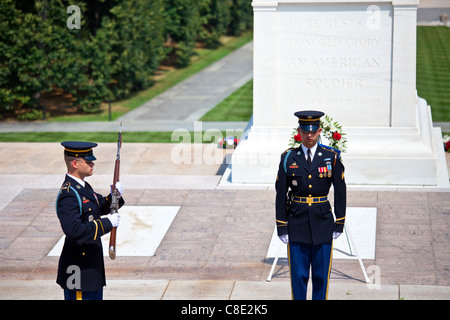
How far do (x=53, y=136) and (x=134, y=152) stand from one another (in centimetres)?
311

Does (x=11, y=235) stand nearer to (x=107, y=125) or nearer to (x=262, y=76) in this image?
(x=262, y=76)

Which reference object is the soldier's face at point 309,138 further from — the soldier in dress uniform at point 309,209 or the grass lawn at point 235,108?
the grass lawn at point 235,108

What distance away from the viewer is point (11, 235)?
421 inches

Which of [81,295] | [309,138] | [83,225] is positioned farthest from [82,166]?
[309,138]

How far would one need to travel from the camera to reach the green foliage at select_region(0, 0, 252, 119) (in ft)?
65.6

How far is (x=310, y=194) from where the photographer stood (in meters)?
7.36

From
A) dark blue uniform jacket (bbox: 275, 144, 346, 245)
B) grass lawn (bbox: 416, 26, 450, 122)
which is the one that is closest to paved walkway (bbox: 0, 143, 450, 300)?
dark blue uniform jacket (bbox: 275, 144, 346, 245)

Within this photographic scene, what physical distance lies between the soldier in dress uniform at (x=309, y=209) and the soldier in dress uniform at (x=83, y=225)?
165 cm

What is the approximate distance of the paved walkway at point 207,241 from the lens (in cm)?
865

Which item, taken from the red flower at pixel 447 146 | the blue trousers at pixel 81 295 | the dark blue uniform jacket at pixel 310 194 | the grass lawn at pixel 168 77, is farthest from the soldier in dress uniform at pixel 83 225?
the grass lawn at pixel 168 77

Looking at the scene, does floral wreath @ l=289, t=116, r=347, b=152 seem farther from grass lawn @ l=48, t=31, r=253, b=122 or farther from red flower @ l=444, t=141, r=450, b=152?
grass lawn @ l=48, t=31, r=253, b=122

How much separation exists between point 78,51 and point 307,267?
597 inches

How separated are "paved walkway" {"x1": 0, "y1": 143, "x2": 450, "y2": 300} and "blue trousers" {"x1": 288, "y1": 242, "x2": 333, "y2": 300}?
962 millimetres

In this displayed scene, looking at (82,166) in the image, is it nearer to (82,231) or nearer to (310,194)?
(82,231)
